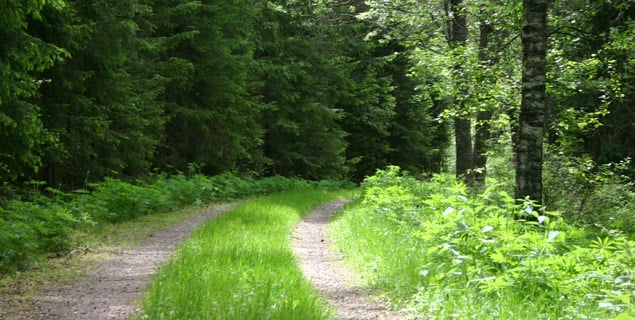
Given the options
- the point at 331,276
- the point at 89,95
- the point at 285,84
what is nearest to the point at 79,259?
the point at 331,276

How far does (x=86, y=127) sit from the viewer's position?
1131 cm

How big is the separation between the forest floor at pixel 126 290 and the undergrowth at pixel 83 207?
809 mm

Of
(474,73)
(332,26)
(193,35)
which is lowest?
(474,73)

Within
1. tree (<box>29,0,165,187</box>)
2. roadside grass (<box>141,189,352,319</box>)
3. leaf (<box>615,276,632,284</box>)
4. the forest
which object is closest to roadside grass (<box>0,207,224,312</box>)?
the forest

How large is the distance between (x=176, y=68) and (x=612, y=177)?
12.3m

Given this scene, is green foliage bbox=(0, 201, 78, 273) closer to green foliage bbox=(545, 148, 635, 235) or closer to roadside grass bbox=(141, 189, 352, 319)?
roadside grass bbox=(141, 189, 352, 319)

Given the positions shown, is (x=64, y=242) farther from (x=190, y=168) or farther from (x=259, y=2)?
(x=259, y=2)

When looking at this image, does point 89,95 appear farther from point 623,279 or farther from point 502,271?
point 623,279

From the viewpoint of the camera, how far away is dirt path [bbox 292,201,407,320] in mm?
5789

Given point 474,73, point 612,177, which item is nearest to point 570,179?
point 612,177

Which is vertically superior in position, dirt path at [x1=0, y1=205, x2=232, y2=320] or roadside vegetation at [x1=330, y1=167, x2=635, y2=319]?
roadside vegetation at [x1=330, y1=167, x2=635, y2=319]

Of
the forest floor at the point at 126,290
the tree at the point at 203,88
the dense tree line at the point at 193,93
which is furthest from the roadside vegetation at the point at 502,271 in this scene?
the tree at the point at 203,88

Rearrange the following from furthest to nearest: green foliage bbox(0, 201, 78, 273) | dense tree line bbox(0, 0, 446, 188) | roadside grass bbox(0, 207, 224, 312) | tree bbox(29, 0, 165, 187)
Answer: tree bbox(29, 0, 165, 187) → dense tree line bbox(0, 0, 446, 188) → green foliage bbox(0, 201, 78, 273) → roadside grass bbox(0, 207, 224, 312)

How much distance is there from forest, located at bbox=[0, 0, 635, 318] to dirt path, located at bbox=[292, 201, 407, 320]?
49.3 inches
